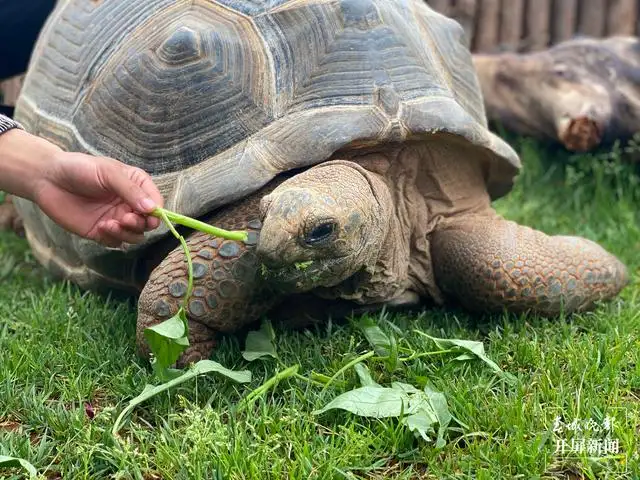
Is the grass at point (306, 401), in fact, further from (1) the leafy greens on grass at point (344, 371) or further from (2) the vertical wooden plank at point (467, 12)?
Answer: (2) the vertical wooden plank at point (467, 12)

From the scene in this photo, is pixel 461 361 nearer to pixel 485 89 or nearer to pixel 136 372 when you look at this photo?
pixel 136 372

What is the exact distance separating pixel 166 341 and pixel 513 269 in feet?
4.22

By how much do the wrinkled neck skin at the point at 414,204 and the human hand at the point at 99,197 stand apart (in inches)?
26.6

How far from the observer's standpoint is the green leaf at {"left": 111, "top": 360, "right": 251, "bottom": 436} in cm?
224

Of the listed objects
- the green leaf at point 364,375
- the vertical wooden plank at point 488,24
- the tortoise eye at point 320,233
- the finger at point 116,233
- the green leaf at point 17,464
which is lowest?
the vertical wooden plank at point 488,24

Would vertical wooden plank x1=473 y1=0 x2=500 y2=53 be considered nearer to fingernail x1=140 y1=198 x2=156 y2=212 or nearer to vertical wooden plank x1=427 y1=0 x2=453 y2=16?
vertical wooden plank x1=427 y1=0 x2=453 y2=16

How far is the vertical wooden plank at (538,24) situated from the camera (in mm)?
6656

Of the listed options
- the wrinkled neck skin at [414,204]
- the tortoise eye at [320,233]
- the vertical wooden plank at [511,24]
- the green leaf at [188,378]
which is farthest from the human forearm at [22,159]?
the vertical wooden plank at [511,24]

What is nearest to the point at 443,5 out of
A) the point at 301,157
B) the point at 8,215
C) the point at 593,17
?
the point at 593,17

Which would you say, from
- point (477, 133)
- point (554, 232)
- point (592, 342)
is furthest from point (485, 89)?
point (592, 342)

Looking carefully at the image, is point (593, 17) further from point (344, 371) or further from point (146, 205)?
point (146, 205)

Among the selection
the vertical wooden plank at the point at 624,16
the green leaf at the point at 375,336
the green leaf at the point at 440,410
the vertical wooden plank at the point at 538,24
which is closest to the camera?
the green leaf at the point at 440,410

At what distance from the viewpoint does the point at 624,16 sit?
21.0 feet

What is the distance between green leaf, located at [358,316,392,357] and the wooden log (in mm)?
4727
